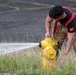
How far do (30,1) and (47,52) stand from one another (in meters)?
14.0

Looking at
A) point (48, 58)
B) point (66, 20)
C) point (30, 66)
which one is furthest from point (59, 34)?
point (30, 66)

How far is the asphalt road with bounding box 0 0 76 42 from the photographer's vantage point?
12.7m

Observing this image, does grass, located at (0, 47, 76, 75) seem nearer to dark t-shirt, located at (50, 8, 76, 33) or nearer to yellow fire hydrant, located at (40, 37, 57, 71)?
yellow fire hydrant, located at (40, 37, 57, 71)

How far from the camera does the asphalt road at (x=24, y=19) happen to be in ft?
41.5

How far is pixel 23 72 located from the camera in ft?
22.3

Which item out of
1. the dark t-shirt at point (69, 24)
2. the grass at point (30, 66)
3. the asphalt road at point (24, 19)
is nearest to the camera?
→ the grass at point (30, 66)

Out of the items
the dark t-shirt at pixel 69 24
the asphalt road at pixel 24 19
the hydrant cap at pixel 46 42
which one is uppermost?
the dark t-shirt at pixel 69 24

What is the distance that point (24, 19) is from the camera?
16.3 meters

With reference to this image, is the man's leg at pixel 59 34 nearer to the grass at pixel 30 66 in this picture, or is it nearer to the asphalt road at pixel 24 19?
the grass at pixel 30 66

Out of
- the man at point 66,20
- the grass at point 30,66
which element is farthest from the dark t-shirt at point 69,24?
the grass at point 30,66

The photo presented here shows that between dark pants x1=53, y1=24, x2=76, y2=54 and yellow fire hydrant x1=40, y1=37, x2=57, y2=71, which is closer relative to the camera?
yellow fire hydrant x1=40, y1=37, x2=57, y2=71

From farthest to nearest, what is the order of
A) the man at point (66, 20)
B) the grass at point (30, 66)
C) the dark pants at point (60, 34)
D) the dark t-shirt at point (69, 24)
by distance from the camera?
the dark pants at point (60, 34), the dark t-shirt at point (69, 24), the man at point (66, 20), the grass at point (30, 66)

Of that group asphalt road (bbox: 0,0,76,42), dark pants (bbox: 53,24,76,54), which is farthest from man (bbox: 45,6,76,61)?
asphalt road (bbox: 0,0,76,42)

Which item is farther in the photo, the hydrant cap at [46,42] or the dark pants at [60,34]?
the dark pants at [60,34]
